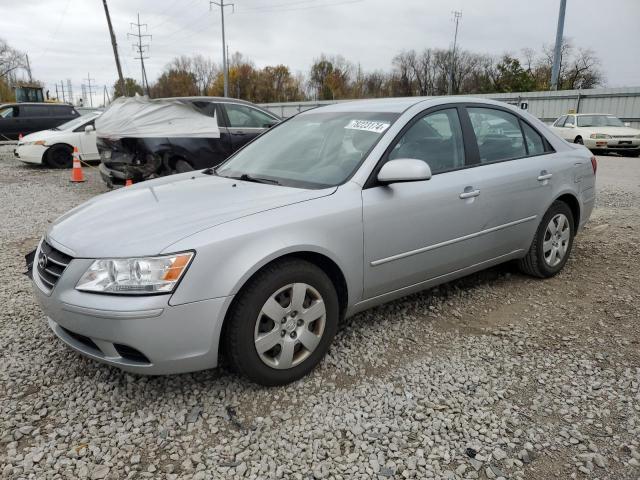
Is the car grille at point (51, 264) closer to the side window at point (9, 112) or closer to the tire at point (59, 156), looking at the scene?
the tire at point (59, 156)

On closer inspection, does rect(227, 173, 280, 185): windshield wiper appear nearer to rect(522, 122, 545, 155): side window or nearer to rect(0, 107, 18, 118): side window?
rect(522, 122, 545, 155): side window

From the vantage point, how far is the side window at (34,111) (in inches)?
667

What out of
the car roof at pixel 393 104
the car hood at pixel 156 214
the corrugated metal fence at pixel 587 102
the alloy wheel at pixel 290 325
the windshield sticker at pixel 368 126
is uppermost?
the corrugated metal fence at pixel 587 102

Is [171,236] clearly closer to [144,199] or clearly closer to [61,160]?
[144,199]

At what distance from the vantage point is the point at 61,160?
41.4 ft

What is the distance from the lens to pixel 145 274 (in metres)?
2.34

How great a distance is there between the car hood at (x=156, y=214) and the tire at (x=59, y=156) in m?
10.7

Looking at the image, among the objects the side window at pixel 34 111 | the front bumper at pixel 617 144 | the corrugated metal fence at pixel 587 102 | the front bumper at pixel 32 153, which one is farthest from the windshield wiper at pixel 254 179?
the corrugated metal fence at pixel 587 102

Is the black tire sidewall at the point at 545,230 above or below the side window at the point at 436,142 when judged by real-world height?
A: below

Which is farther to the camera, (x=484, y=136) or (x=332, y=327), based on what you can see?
(x=484, y=136)

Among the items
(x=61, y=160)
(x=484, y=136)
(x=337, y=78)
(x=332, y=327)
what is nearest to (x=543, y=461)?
(x=332, y=327)

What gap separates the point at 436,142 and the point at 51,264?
2546 millimetres

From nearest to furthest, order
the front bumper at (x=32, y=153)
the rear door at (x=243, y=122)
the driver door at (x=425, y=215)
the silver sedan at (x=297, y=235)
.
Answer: the silver sedan at (x=297, y=235)
the driver door at (x=425, y=215)
the rear door at (x=243, y=122)
the front bumper at (x=32, y=153)

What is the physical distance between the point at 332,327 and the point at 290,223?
69 cm
